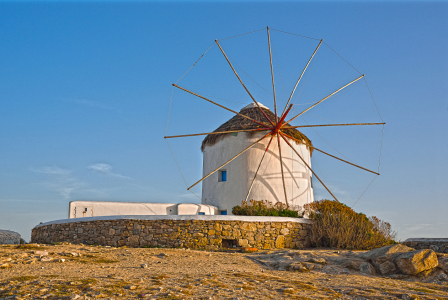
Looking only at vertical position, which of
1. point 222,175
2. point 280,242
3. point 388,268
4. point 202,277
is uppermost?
point 222,175

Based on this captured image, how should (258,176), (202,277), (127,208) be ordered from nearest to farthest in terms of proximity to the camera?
1. (202,277)
2. (127,208)
3. (258,176)

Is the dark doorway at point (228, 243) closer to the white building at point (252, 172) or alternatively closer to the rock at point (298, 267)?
the rock at point (298, 267)

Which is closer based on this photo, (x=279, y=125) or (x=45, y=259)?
(x=45, y=259)

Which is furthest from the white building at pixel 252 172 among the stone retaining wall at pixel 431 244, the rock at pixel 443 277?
the rock at pixel 443 277

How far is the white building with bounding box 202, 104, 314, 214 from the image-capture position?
17.6m

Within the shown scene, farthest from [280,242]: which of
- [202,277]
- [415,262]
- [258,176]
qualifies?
[202,277]

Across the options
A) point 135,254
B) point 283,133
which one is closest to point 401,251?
point 135,254

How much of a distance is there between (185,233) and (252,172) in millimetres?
5907

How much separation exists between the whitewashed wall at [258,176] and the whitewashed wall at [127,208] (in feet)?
3.79

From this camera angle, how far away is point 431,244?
1240 centimetres

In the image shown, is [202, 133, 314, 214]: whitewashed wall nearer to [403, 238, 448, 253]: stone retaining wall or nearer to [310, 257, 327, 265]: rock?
[403, 238, 448, 253]: stone retaining wall

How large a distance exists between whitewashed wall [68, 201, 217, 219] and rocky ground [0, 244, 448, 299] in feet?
18.9

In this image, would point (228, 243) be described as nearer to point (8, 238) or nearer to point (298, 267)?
point (298, 267)

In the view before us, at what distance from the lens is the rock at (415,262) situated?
26.3 ft
